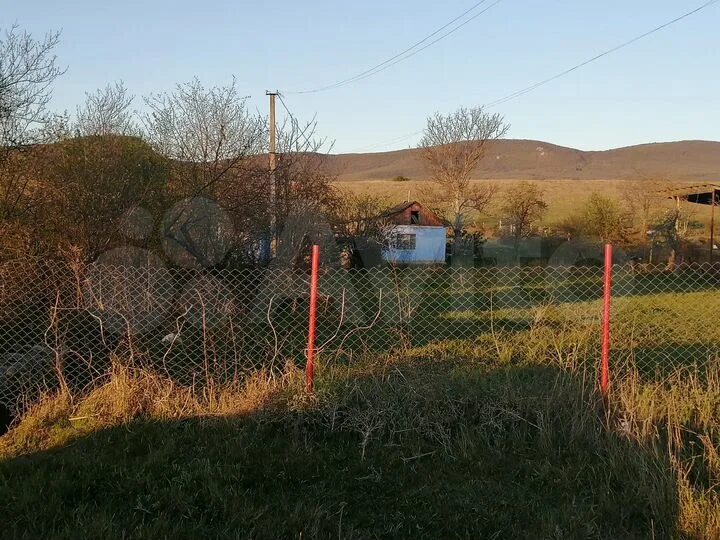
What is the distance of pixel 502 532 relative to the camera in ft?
10.2

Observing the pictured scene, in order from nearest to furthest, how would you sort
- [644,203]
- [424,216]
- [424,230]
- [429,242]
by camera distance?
[644,203], [424,230], [429,242], [424,216]

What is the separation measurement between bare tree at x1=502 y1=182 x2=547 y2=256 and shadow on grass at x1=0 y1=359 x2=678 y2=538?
2651 cm

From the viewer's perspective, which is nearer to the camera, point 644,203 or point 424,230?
point 644,203

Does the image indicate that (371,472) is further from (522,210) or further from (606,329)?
(522,210)

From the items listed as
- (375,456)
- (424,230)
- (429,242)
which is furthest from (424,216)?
(375,456)

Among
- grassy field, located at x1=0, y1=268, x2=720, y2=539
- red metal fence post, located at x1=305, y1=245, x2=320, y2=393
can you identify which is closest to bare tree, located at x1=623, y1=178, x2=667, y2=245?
grassy field, located at x1=0, y1=268, x2=720, y2=539

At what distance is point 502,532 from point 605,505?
63cm

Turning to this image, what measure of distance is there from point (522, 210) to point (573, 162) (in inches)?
2967

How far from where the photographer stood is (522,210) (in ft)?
104

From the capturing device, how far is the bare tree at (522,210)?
30969 millimetres

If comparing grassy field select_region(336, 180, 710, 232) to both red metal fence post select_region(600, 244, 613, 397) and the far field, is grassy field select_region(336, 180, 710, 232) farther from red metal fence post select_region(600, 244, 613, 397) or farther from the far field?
red metal fence post select_region(600, 244, 613, 397)

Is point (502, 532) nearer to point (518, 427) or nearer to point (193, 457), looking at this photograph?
point (518, 427)

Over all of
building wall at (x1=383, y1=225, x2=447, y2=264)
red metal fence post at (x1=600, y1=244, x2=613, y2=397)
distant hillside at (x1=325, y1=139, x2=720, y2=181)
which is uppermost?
distant hillside at (x1=325, y1=139, x2=720, y2=181)

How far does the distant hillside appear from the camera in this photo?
8588 cm
